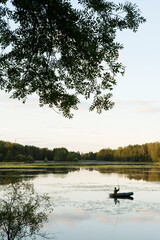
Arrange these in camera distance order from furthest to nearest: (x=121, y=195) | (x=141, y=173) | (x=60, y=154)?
(x=60, y=154) → (x=141, y=173) → (x=121, y=195)

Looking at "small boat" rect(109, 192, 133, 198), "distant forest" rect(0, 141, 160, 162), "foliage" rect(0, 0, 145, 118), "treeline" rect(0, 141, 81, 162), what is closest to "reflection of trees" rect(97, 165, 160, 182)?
"small boat" rect(109, 192, 133, 198)

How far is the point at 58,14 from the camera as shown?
8.29 m

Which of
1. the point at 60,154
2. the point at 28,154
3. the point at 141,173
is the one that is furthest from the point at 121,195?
the point at 28,154

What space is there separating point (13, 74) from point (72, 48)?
220 centimetres

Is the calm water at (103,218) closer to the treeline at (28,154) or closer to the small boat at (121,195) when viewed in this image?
the small boat at (121,195)

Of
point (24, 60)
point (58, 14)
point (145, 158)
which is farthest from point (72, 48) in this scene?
point (145, 158)

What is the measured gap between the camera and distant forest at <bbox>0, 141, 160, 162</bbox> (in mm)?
132538

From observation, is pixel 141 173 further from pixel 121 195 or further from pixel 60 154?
pixel 60 154

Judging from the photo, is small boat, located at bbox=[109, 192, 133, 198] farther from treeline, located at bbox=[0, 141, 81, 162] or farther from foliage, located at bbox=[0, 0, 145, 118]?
treeline, located at bbox=[0, 141, 81, 162]

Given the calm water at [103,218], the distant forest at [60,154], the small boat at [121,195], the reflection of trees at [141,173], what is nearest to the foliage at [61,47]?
the calm water at [103,218]

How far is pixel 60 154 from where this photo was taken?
154250 millimetres

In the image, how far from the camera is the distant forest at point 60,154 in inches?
5218

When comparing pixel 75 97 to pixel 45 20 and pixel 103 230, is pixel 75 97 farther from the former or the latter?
pixel 103 230

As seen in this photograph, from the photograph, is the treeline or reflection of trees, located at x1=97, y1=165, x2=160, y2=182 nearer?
reflection of trees, located at x1=97, y1=165, x2=160, y2=182
